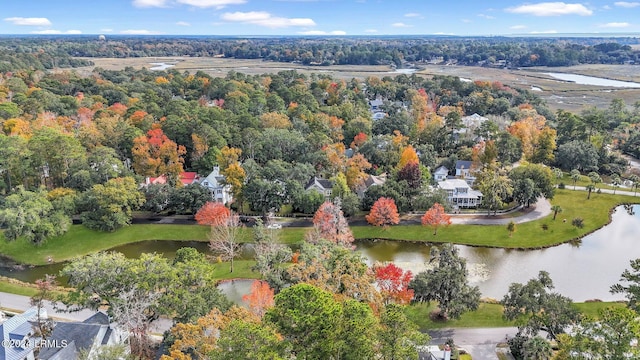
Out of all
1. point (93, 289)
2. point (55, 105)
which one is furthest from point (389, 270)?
point (55, 105)

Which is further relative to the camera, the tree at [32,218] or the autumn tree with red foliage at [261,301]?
the tree at [32,218]

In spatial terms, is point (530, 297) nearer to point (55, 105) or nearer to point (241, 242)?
point (241, 242)

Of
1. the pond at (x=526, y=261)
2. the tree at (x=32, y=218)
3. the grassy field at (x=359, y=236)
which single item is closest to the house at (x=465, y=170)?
the grassy field at (x=359, y=236)

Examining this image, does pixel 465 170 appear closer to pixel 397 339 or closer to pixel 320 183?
pixel 320 183

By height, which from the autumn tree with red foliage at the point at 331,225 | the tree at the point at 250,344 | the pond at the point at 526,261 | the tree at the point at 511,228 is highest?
the tree at the point at 250,344

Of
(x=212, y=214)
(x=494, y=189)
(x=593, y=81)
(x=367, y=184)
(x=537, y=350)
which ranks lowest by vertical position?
(x=537, y=350)

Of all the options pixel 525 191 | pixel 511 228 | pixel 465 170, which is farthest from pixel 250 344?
pixel 465 170

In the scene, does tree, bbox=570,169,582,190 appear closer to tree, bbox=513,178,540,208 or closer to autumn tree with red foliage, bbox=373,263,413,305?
tree, bbox=513,178,540,208

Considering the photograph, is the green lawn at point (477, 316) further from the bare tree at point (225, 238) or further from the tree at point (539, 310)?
the bare tree at point (225, 238)
